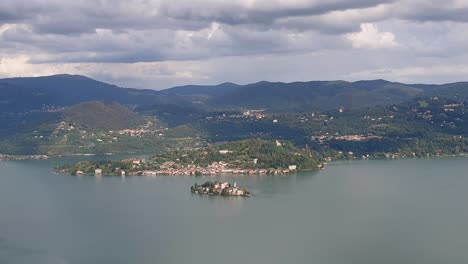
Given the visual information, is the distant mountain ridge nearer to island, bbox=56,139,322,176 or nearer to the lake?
island, bbox=56,139,322,176

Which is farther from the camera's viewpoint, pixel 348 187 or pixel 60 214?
pixel 348 187

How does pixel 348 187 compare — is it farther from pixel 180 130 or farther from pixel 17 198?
pixel 180 130

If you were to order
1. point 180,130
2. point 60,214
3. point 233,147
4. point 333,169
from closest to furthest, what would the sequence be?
1. point 60,214
2. point 333,169
3. point 233,147
4. point 180,130

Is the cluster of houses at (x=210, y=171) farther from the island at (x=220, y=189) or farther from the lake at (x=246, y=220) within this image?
the island at (x=220, y=189)

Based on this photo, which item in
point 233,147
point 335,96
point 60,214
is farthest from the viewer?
point 335,96

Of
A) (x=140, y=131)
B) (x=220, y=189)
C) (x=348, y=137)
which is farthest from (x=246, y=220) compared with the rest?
(x=140, y=131)

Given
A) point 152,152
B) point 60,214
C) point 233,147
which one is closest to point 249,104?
point 152,152

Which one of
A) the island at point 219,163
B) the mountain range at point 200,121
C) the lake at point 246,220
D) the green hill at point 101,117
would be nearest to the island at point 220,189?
the lake at point 246,220

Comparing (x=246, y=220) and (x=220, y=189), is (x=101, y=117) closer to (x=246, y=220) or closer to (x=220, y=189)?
(x=220, y=189)

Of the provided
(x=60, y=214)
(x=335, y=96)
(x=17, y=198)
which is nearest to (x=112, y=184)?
(x=17, y=198)
